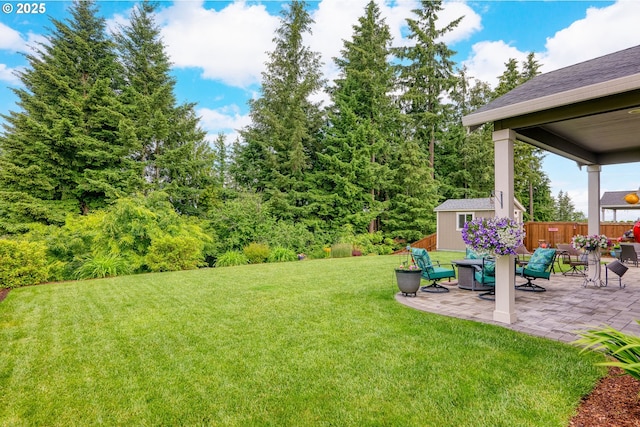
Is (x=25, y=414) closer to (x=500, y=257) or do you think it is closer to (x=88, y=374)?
(x=88, y=374)

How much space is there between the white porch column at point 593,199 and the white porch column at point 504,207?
4.36m

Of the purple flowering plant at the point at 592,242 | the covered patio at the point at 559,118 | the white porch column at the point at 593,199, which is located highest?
the covered patio at the point at 559,118

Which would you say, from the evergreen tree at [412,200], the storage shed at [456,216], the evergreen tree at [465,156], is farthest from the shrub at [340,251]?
the evergreen tree at [465,156]

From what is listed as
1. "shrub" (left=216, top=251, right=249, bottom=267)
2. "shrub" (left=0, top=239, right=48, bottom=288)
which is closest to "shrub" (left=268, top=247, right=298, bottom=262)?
"shrub" (left=216, top=251, right=249, bottom=267)

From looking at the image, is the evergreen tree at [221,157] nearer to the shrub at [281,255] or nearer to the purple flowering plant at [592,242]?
the shrub at [281,255]

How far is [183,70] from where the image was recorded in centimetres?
1733

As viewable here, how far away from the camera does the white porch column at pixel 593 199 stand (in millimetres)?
6910

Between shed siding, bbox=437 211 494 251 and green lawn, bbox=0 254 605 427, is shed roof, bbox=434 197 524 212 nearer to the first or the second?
shed siding, bbox=437 211 494 251

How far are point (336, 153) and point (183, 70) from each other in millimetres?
9740

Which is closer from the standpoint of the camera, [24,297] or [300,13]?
[24,297]

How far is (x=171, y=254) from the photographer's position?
968 centimetres

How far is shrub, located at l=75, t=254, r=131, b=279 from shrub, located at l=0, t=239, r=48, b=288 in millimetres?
933

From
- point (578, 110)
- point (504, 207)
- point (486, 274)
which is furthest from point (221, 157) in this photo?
point (578, 110)

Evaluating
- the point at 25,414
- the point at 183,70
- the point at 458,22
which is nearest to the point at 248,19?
the point at 183,70
